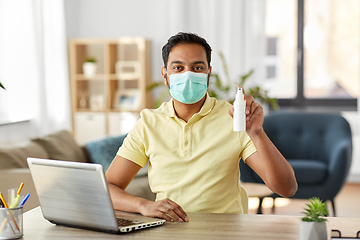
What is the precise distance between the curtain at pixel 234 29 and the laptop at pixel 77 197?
4.04m

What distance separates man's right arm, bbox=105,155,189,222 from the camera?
125cm

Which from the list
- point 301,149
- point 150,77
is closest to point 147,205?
A: point 301,149

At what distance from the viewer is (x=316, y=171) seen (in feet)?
11.1

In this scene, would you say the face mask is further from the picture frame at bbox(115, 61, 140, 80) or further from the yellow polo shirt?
the picture frame at bbox(115, 61, 140, 80)

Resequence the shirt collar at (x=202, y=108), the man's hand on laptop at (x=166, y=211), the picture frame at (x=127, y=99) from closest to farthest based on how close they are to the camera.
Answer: the man's hand on laptop at (x=166, y=211) < the shirt collar at (x=202, y=108) < the picture frame at (x=127, y=99)

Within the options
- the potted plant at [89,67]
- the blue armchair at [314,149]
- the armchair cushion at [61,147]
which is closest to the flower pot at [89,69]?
the potted plant at [89,67]

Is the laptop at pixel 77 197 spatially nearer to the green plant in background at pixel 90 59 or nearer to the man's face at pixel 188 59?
the man's face at pixel 188 59

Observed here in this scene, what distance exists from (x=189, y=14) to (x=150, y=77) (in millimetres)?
865

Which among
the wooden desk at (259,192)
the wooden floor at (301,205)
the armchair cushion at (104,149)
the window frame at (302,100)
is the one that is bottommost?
the wooden floor at (301,205)

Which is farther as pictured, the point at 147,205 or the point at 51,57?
the point at 51,57

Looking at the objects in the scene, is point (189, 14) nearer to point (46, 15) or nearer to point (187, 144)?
point (46, 15)

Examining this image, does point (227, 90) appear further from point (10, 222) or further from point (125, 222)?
point (10, 222)

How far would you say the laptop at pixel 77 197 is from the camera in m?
1.07

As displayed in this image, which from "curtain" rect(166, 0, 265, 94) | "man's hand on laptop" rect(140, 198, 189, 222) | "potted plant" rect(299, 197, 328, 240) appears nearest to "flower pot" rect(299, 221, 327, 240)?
"potted plant" rect(299, 197, 328, 240)
